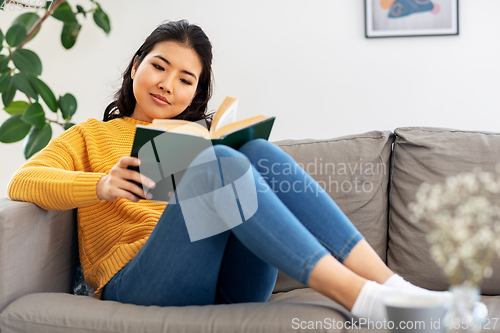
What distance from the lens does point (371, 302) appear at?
696mm

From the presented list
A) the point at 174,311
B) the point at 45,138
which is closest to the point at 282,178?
the point at 174,311

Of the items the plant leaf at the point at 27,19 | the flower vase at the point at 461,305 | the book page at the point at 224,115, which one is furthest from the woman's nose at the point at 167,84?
the flower vase at the point at 461,305

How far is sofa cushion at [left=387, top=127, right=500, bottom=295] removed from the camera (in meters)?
1.24

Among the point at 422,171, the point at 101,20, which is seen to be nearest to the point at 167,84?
the point at 101,20

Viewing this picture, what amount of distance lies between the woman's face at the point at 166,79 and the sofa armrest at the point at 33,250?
0.39 m

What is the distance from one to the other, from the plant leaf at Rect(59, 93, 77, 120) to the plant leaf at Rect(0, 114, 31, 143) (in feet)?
0.53

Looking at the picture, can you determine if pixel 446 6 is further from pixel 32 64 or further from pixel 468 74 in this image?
pixel 32 64

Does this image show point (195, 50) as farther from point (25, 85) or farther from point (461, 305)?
point (461, 305)

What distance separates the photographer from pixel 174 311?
862 millimetres

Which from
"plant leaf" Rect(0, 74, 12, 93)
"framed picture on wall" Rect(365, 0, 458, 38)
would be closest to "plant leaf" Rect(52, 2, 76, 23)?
"plant leaf" Rect(0, 74, 12, 93)

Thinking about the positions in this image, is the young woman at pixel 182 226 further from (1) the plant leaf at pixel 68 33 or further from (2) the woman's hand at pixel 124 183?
(1) the plant leaf at pixel 68 33

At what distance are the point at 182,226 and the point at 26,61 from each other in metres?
0.97

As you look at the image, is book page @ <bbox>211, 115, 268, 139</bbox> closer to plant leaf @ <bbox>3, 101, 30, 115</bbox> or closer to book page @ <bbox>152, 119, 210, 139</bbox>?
book page @ <bbox>152, 119, 210, 139</bbox>

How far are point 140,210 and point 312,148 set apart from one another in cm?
58
